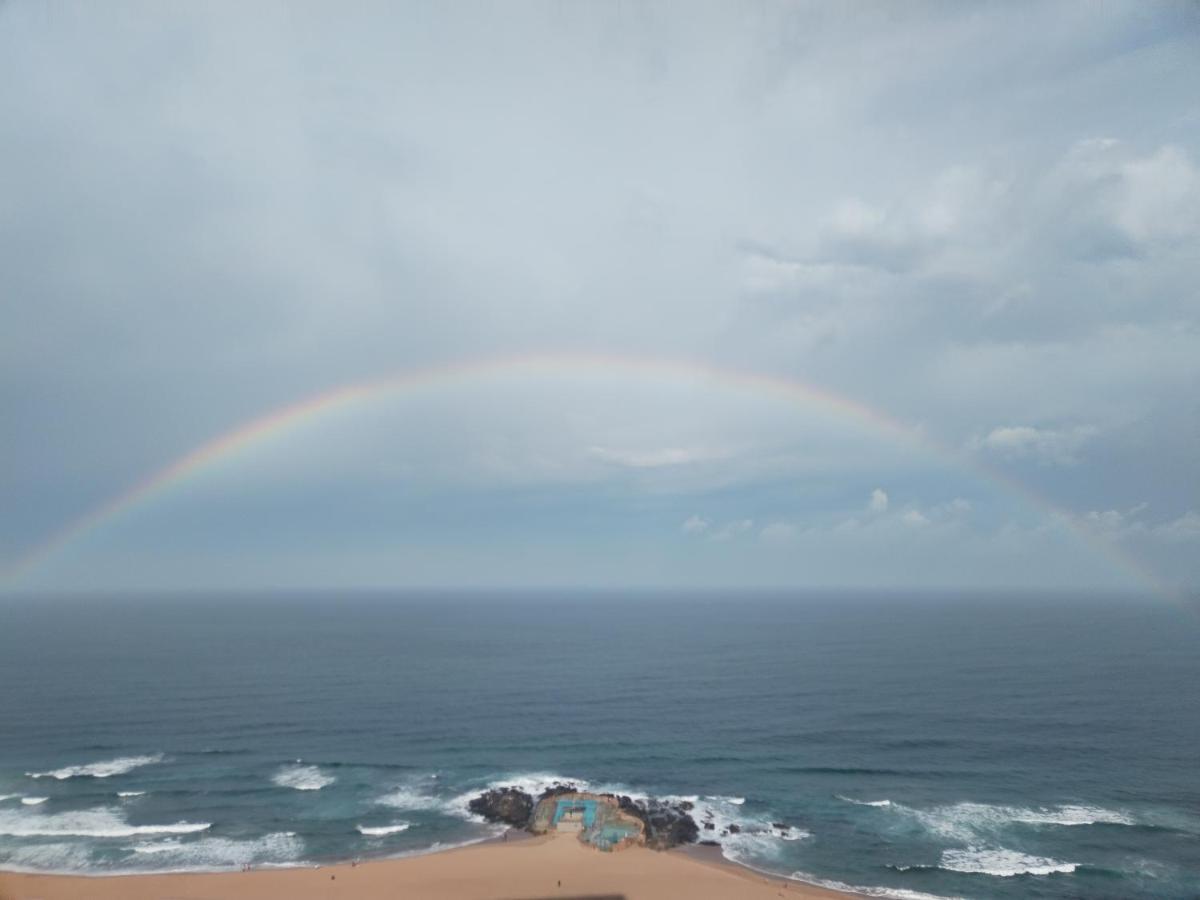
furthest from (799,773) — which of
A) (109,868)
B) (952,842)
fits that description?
(109,868)

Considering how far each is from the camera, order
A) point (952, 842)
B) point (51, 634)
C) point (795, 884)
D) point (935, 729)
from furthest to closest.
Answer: point (51, 634) < point (935, 729) < point (952, 842) < point (795, 884)

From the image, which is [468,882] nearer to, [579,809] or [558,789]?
[579,809]

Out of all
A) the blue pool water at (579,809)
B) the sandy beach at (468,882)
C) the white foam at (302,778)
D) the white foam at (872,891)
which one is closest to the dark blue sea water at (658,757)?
the white foam at (302,778)

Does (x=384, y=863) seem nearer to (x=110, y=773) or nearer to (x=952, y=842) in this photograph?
(x=110, y=773)

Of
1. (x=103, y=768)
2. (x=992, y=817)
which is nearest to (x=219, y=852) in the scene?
(x=103, y=768)

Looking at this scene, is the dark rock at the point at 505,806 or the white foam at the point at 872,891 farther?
the dark rock at the point at 505,806

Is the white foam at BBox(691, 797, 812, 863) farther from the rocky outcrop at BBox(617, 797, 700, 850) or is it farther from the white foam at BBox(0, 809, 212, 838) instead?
the white foam at BBox(0, 809, 212, 838)

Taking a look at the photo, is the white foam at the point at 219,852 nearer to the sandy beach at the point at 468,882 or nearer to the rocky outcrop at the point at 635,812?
the sandy beach at the point at 468,882
